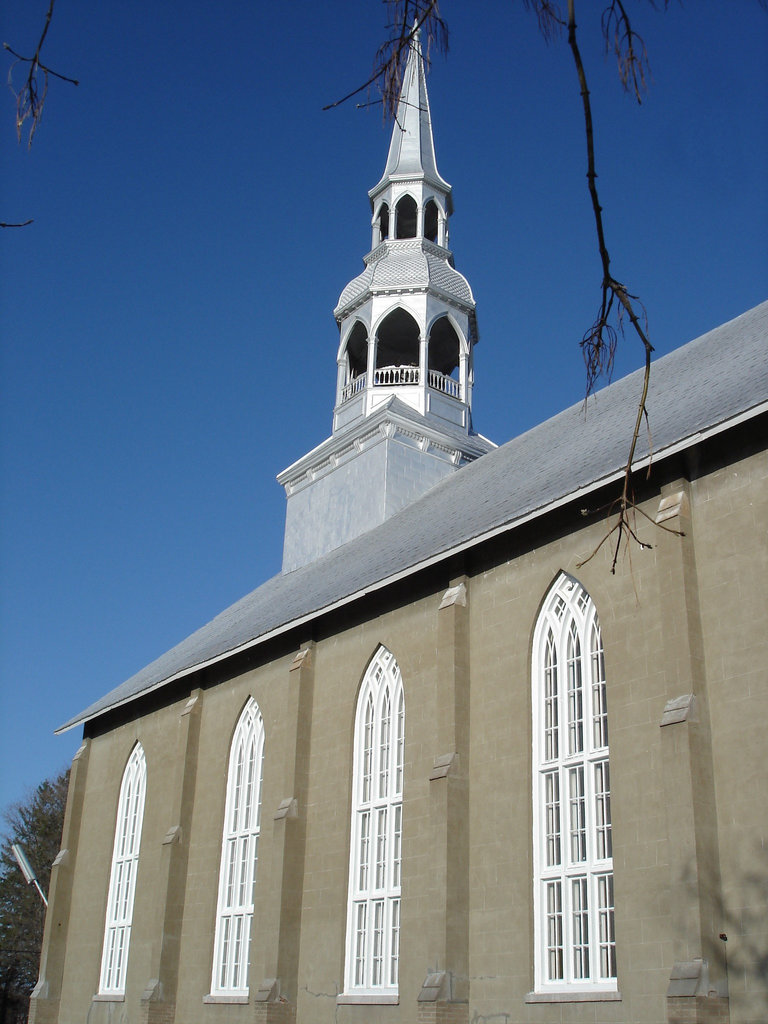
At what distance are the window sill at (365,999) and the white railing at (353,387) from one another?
17250 millimetres

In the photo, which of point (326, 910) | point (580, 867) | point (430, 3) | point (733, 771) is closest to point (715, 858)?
point (733, 771)

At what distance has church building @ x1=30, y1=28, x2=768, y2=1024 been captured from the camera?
527 inches

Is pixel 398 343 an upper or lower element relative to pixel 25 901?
upper

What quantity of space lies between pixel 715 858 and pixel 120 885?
17.4m

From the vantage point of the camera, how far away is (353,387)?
31.7m

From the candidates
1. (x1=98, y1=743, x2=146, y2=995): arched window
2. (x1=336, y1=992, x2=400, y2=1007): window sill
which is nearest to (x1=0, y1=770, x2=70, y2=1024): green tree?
(x1=98, y1=743, x2=146, y2=995): arched window

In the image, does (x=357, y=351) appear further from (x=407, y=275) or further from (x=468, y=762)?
(x=468, y=762)

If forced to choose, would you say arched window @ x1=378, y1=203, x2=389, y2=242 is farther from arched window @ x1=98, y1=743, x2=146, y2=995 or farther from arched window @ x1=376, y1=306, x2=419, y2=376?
arched window @ x1=98, y1=743, x2=146, y2=995

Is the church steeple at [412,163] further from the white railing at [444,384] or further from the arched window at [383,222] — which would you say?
the white railing at [444,384]

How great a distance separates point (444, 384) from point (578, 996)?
19854 mm

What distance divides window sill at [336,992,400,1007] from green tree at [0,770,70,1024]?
34720 millimetres

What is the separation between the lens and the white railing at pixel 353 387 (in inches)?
1220

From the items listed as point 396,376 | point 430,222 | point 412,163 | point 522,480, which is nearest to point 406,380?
point 396,376

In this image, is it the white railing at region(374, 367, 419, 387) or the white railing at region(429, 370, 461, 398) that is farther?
the white railing at region(429, 370, 461, 398)
